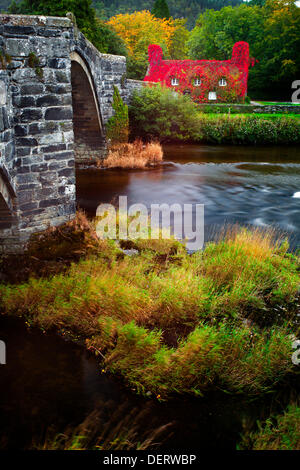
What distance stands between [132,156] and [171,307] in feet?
37.0

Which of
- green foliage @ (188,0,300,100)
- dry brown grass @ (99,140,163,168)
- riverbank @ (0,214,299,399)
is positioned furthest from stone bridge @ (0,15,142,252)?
green foliage @ (188,0,300,100)

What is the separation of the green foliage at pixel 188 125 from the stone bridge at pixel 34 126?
457 inches

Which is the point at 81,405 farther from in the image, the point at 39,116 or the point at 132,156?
the point at 132,156

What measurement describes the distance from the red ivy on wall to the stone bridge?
26.0m

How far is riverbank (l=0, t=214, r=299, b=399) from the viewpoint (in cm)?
488

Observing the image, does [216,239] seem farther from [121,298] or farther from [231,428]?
[231,428]

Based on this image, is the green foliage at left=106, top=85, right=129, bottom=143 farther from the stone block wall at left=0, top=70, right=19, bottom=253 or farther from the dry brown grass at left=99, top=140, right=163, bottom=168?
the stone block wall at left=0, top=70, right=19, bottom=253

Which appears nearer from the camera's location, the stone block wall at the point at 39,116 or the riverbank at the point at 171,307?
the riverbank at the point at 171,307

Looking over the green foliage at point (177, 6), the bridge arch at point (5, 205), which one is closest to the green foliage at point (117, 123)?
the bridge arch at point (5, 205)

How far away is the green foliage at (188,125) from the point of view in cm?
1898

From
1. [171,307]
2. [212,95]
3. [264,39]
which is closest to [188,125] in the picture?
[212,95]

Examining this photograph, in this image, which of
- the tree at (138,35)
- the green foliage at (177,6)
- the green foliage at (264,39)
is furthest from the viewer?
the green foliage at (177,6)

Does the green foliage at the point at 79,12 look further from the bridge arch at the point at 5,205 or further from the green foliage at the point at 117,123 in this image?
the bridge arch at the point at 5,205

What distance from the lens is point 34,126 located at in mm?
7195
